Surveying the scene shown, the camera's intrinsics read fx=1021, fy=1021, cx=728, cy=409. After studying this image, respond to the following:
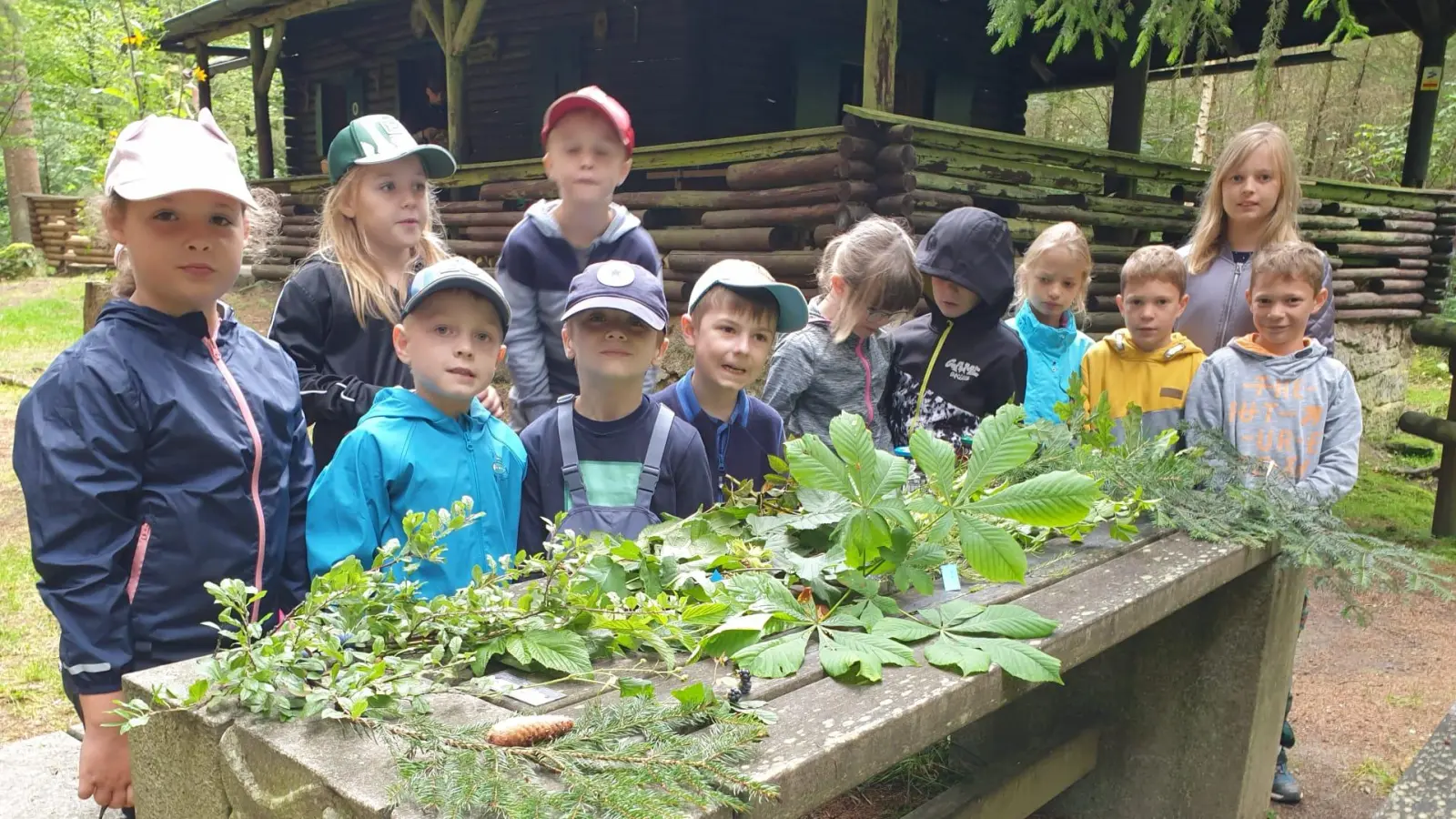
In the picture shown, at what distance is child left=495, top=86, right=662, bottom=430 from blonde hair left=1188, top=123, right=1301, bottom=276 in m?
1.89

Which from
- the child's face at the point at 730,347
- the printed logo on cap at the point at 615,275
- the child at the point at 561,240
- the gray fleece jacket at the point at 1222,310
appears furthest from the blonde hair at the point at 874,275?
the gray fleece jacket at the point at 1222,310

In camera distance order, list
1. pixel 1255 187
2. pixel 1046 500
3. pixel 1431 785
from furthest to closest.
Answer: pixel 1255 187, pixel 1431 785, pixel 1046 500

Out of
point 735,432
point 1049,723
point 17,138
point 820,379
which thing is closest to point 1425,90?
point 1049,723

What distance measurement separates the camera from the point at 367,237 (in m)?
2.69

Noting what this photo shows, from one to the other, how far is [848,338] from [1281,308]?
1230 mm

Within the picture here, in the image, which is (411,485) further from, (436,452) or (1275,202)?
(1275,202)

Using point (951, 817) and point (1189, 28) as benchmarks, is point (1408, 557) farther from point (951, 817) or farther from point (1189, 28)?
→ point (1189, 28)

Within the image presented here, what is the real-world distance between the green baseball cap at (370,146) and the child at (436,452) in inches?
24.7

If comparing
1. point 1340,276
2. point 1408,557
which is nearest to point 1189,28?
point 1408,557

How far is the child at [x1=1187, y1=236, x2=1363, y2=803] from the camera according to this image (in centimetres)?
289

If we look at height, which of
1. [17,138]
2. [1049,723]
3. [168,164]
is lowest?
[1049,723]

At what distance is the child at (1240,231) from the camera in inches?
130

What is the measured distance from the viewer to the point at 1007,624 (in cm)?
158

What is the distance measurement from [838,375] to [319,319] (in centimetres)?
142
